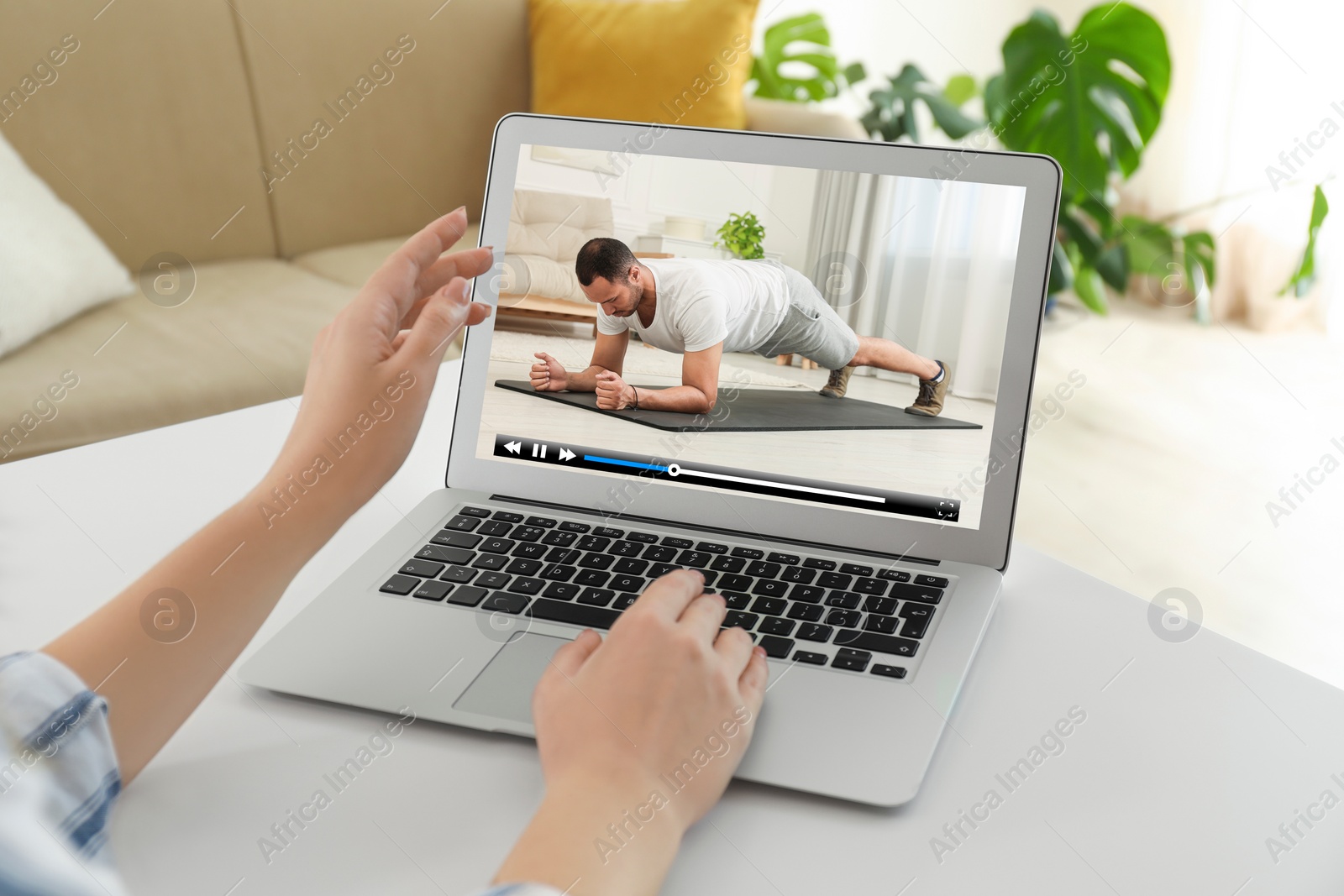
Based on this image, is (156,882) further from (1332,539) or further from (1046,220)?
(1332,539)

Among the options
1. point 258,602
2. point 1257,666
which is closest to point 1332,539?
point 1257,666

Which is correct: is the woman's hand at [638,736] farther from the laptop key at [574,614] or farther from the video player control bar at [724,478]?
the video player control bar at [724,478]

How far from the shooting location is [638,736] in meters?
0.45

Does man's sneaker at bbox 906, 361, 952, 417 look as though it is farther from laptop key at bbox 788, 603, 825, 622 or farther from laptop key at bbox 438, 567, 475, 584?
laptop key at bbox 438, 567, 475, 584

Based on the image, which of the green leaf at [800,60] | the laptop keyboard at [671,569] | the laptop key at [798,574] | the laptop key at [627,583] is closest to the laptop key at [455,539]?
the laptop keyboard at [671,569]

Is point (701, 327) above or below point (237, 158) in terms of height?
above

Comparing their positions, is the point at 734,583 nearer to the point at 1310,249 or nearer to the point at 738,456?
the point at 738,456

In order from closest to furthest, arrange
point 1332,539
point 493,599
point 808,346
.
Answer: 1. point 493,599
2. point 808,346
3. point 1332,539

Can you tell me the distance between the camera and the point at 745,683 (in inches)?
19.7

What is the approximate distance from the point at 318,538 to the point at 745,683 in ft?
0.89

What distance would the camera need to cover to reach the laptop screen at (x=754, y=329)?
67 centimetres

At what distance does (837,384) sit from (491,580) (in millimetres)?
285

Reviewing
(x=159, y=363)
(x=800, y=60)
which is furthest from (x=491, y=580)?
(x=800, y=60)

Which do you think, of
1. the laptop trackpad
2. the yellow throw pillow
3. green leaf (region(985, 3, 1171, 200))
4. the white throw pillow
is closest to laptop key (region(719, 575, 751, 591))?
the laptop trackpad
